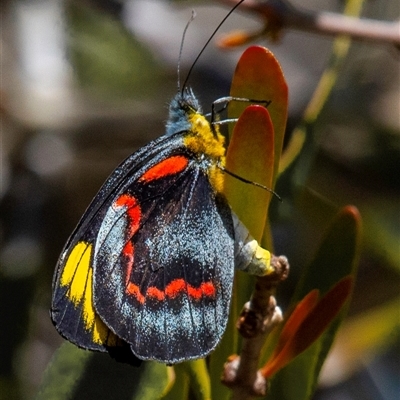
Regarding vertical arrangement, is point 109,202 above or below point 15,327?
above

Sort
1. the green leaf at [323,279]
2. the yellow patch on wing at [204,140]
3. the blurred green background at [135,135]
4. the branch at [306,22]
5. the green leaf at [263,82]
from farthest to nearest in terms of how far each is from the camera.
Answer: the blurred green background at [135,135], the branch at [306,22], the yellow patch on wing at [204,140], the green leaf at [323,279], the green leaf at [263,82]

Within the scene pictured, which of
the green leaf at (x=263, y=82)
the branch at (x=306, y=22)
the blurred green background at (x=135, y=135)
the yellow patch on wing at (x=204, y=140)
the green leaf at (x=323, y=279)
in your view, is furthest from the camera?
the blurred green background at (x=135, y=135)

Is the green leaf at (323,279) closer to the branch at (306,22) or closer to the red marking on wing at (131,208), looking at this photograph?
the red marking on wing at (131,208)

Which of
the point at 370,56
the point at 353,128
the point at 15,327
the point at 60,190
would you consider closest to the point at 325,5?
the point at 370,56

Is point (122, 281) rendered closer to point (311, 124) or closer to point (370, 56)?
point (311, 124)

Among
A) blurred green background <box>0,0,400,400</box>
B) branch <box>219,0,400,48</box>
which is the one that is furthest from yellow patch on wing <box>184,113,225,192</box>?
blurred green background <box>0,0,400,400</box>

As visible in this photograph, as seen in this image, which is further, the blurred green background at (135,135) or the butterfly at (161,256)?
the blurred green background at (135,135)

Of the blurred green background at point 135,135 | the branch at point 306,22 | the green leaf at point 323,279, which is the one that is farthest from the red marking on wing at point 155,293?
the blurred green background at point 135,135
